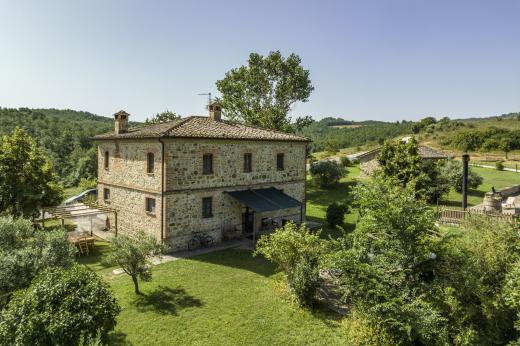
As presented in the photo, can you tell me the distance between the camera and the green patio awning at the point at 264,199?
70.0 feet

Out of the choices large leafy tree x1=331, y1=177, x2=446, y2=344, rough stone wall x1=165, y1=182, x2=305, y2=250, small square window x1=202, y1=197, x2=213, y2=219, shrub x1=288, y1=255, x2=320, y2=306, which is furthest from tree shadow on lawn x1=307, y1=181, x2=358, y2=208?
large leafy tree x1=331, y1=177, x2=446, y2=344

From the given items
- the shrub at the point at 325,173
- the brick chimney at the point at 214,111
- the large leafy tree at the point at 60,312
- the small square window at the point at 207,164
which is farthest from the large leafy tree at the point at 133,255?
the shrub at the point at 325,173

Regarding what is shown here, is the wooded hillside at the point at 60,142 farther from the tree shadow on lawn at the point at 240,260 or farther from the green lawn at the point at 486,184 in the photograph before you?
the green lawn at the point at 486,184

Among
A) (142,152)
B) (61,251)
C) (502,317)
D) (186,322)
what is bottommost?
(186,322)

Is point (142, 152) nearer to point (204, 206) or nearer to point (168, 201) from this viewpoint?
point (168, 201)

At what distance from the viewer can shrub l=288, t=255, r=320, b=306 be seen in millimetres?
12625

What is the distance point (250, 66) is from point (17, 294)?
118ft

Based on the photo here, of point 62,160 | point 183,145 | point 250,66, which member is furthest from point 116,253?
point 62,160

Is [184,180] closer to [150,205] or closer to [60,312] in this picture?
[150,205]

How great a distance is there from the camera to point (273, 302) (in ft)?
43.4

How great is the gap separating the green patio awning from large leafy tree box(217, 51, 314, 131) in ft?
57.3

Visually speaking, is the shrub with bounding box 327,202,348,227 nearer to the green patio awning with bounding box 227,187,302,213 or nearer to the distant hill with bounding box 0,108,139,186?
the green patio awning with bounding box 227,187,302,213

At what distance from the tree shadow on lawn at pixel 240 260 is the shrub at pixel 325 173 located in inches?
917

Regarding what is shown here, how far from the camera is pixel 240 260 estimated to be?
1855 centimetres
